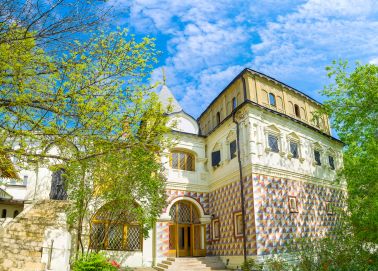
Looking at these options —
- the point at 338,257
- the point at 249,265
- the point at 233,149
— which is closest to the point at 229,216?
the point at 249,265

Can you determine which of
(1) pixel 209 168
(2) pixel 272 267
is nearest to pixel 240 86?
(1) pixel 209 168

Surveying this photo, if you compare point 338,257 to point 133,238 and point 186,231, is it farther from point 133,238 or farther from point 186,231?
point 133,238

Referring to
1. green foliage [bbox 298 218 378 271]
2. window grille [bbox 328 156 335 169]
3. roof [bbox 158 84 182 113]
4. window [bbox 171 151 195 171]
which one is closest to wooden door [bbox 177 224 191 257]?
window [bbox 171 151 195 171]

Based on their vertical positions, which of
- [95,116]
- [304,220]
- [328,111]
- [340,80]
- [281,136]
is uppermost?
[340,80]

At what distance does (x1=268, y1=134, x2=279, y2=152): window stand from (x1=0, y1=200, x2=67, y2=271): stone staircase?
1111cm

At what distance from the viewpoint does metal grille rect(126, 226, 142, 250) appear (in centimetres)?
1636

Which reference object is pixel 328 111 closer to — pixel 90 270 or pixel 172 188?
pixel 172 188

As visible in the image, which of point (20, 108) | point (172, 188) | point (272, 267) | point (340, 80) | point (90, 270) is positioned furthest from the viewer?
point (340, 80)

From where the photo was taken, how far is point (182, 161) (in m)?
19.2

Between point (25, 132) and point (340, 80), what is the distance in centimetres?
1846

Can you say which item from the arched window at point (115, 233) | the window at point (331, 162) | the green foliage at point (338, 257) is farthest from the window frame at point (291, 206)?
the arched window at point (115, 233)

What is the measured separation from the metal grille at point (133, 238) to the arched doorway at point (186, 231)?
1790 millimetres

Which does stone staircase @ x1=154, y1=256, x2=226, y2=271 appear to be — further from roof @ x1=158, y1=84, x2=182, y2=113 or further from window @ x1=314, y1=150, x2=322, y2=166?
roof @ x1=158, y1=84, x2=182, y2=113

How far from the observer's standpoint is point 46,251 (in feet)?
37.2
